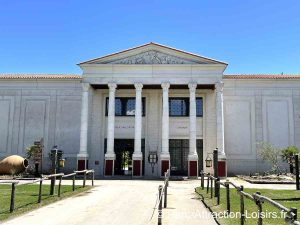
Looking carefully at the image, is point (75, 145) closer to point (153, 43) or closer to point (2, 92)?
point (2, 92)

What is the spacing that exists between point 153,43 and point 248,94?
1018 cm

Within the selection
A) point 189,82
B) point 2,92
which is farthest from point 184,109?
point 2,92

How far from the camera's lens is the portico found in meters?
30.1

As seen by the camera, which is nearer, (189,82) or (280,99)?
(189,82)

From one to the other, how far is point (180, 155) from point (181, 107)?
14.7 feet

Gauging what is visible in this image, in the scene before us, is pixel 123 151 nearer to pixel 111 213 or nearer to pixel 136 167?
pixel 136 167

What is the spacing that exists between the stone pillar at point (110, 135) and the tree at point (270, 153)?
1273 cm

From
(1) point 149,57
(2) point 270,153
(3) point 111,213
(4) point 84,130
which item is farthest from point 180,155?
(3) point 111,213

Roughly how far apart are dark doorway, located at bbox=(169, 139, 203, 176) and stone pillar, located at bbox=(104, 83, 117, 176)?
565 centimetres

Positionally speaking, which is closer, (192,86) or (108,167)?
(108,167)

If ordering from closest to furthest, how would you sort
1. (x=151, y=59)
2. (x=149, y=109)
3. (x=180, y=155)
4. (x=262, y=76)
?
(x=151, y=59) < (x=180, y=155) < (x=149, y=109) < (x=262, y=76)

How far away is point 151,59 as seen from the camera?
3147 centimetres

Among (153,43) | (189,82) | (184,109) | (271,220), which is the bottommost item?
(271,220)

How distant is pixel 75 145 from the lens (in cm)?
3297
